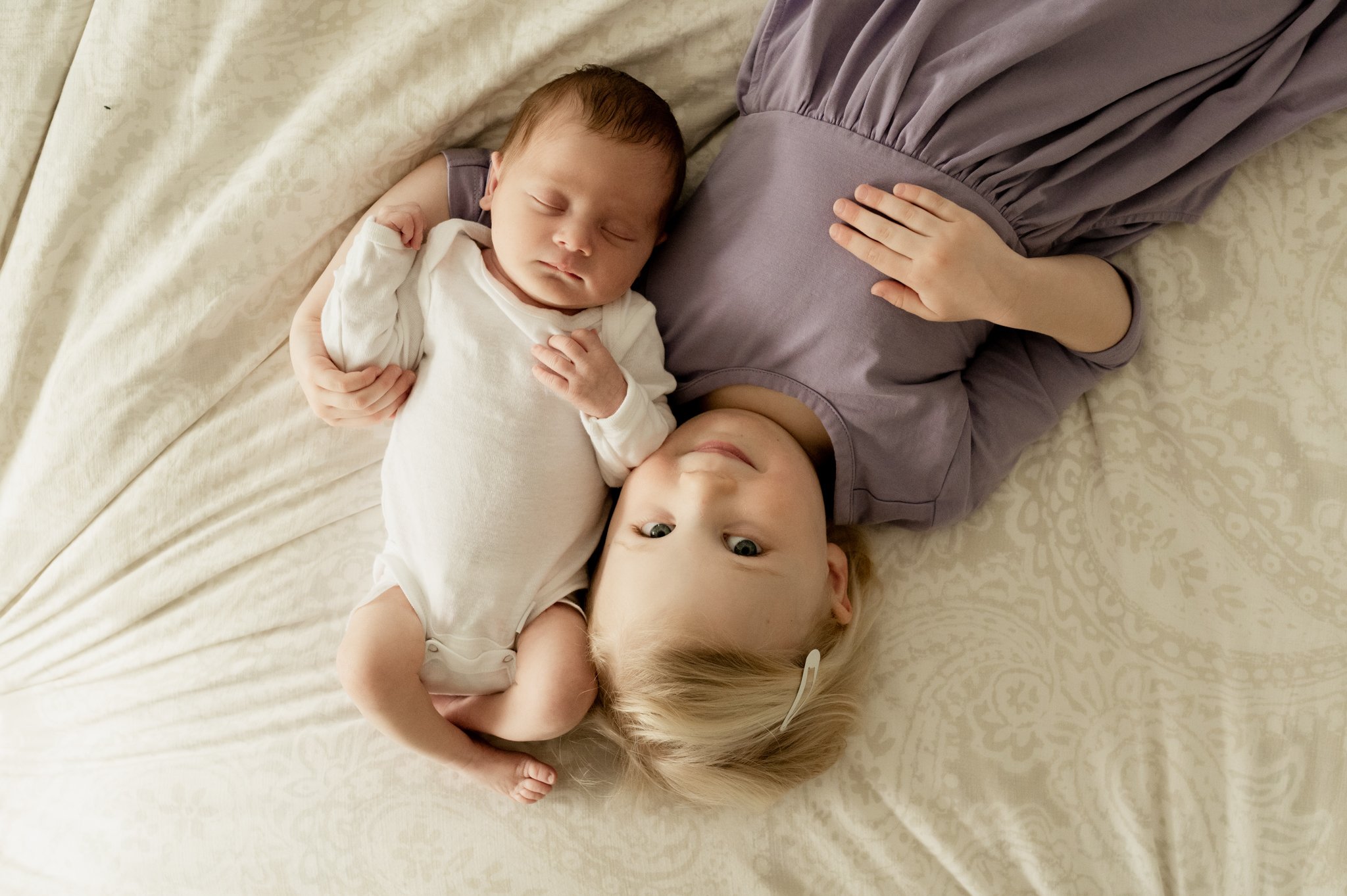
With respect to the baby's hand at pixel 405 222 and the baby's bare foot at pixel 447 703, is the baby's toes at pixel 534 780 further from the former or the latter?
the baby's hand at pixel 405 222

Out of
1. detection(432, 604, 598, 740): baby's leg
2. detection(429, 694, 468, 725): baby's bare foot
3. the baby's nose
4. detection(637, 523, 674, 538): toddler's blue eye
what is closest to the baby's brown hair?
the baby's nose

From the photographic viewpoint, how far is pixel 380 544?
1.18 m

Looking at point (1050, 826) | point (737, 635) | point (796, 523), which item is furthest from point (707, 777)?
point (1050, 826)

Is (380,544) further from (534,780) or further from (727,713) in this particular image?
(727,713)

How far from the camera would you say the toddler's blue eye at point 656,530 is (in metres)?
1.03

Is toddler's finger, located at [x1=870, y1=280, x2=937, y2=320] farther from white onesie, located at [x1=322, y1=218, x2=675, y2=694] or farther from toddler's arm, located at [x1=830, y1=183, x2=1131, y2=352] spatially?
white onesie, located at [x1=322, y1=218, x2=675, y2=694]

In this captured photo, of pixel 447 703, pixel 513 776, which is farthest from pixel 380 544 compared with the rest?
pixel 513 776

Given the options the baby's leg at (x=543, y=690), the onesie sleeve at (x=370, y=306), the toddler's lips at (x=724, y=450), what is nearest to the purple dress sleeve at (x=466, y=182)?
the onesie sleeve at (x=370, y=306)

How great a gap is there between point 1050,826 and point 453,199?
105 centimetres

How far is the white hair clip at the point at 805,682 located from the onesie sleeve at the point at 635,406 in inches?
11.7

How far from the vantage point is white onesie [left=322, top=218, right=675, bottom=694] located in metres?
1.05

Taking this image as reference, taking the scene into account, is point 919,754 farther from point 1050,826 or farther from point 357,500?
point 357,500

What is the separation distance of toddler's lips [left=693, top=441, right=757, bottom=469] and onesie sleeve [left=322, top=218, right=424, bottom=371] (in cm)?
37

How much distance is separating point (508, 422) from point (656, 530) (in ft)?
0.69
